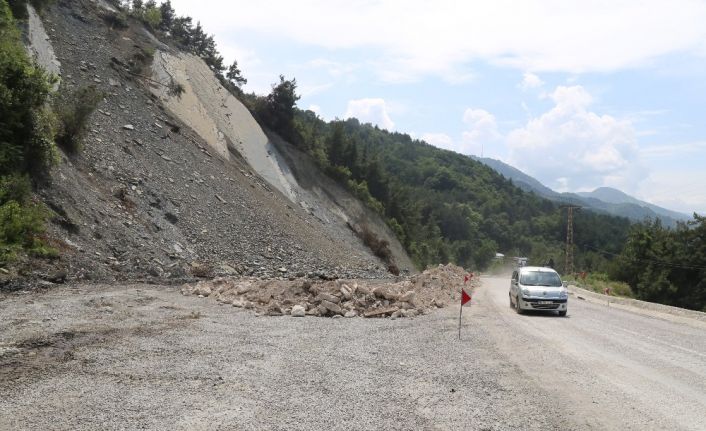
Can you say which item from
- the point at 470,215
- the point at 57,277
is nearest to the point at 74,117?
the point at 57,277

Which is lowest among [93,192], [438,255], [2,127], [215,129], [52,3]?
[438,255]

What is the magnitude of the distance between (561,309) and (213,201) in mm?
18123

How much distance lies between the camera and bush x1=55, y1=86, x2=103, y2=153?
23.0 metres

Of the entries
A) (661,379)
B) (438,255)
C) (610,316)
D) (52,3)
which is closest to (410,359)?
(661,379)

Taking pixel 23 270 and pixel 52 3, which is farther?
pixel 52 3

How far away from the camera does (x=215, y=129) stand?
3838cm

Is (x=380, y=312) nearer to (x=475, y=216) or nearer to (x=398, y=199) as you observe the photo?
(x=398, y=199)

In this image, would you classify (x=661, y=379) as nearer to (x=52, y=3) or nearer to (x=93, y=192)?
(x=93, y=192)

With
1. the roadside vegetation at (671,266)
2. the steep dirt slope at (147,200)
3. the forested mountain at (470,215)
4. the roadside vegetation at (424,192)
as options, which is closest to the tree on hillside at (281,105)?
the roadside vegetation at (424,192)

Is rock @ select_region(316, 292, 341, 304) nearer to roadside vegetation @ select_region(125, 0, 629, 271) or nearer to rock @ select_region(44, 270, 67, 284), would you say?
rock @ select_region(44, 270, 67, 284)

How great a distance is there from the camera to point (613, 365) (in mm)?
10438

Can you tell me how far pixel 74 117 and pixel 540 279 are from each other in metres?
20.6

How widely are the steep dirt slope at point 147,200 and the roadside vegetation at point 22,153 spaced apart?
711mm

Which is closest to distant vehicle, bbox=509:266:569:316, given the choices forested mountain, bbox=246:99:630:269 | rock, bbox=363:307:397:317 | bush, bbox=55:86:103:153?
rock, bbox=363:307:397:317
